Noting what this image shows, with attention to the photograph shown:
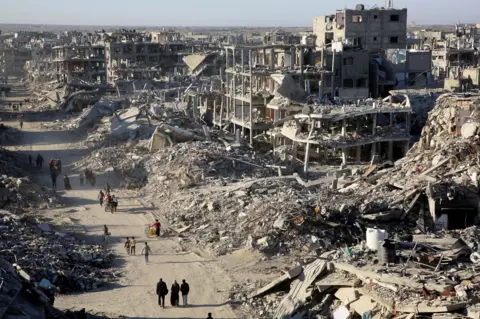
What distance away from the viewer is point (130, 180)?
2947 cm

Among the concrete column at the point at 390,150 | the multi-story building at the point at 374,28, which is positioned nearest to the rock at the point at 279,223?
the concrete column at the point at 390,150

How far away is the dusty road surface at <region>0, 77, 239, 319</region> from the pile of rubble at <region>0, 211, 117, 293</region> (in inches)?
18.6

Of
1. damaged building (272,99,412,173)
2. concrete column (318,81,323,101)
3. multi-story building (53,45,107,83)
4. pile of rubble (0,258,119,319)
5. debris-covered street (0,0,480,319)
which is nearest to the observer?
pile of rubble (0,258,119,319)

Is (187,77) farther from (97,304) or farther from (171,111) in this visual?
(97,304)

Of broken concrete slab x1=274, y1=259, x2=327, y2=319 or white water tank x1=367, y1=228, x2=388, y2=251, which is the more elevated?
white water tank x1=367, y1=228, x2=388, y2=251

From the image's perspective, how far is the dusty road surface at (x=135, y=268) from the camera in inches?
635

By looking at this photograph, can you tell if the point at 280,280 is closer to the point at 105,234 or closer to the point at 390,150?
the point at 105,234

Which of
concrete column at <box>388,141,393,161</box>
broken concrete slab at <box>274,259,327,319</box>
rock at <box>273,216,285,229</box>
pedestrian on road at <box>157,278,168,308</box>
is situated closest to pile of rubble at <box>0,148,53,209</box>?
rock at <box>273,216,285,229</box>

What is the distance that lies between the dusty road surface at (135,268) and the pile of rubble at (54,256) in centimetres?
47

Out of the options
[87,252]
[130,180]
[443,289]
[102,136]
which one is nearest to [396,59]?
[102,136]

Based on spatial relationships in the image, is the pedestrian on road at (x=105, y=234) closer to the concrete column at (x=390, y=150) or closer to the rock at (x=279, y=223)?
the rock at (x=279, y=223)

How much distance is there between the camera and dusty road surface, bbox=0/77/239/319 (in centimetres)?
1612

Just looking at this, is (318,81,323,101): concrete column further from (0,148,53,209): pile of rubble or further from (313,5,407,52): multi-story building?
(313,5,407,52): multi-story building

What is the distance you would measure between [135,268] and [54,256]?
2.13 meters
